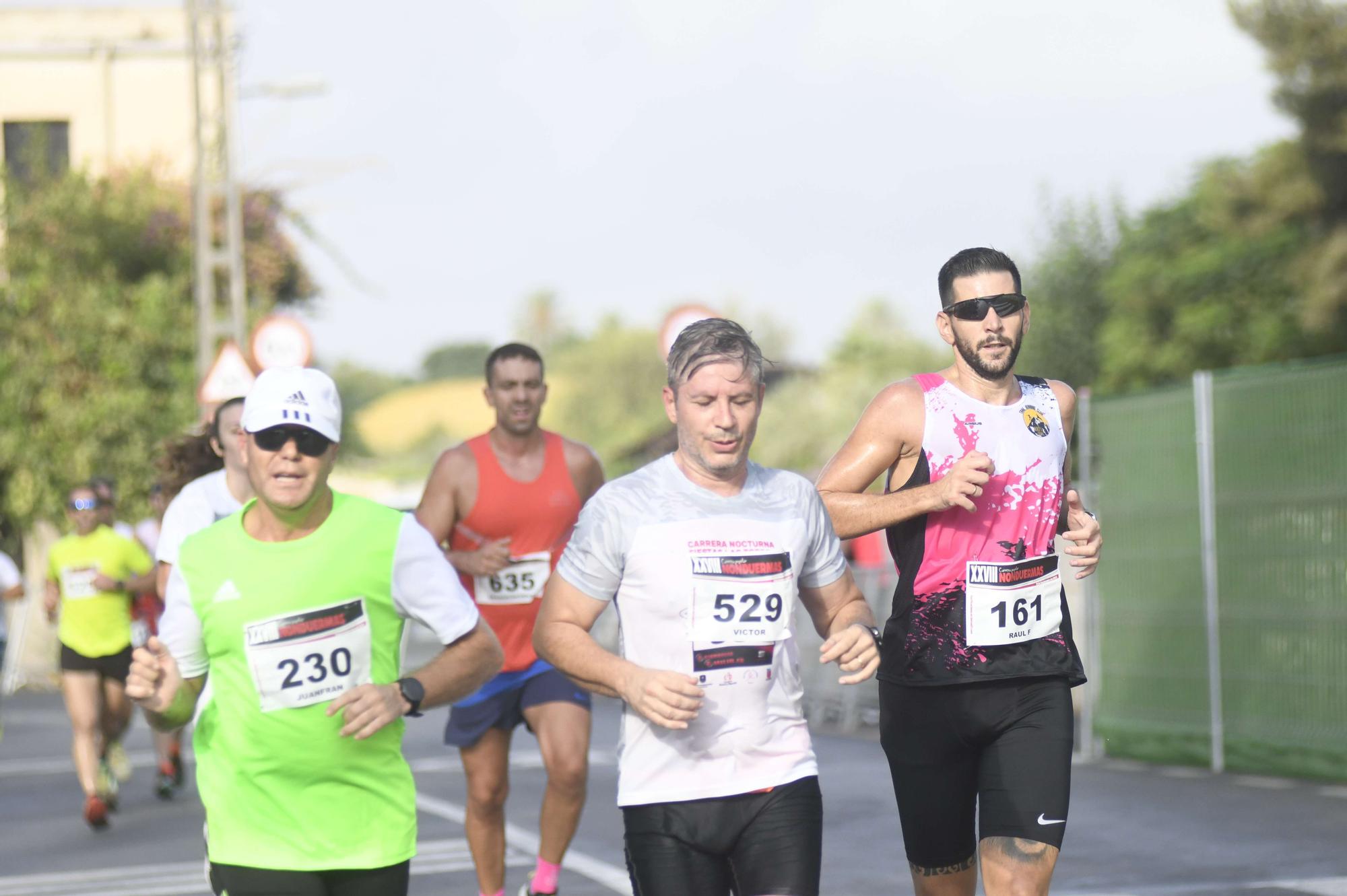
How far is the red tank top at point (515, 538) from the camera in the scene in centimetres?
852

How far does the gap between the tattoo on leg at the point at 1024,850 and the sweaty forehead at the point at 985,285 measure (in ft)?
5.22

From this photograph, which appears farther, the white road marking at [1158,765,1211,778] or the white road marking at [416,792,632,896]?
the white road marking at [1158,765,1211,778]

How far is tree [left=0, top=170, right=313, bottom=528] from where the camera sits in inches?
1189

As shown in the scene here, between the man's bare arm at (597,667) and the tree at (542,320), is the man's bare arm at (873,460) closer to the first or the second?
the man's bare arm at (597,667)

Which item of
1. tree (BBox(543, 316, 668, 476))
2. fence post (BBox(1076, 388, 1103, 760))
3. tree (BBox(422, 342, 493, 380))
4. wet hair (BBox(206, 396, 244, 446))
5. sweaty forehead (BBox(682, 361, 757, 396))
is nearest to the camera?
sweaty forehead (BBox(682, 361, 757, 396))

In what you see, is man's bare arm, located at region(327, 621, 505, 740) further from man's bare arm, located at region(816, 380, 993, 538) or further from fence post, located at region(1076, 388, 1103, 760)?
fence post, located at region(1076, 388, 1103, 760)

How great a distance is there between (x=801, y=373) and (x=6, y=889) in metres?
70.5

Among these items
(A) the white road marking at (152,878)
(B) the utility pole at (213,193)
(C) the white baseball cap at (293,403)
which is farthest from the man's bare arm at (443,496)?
(B) the utility pole at (213,193)

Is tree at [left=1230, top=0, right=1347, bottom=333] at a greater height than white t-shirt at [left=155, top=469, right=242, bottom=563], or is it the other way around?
tree at [left=1230, top=0, right=1347, bottom=333]

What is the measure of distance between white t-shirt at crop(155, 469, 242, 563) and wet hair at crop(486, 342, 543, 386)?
1225 mm

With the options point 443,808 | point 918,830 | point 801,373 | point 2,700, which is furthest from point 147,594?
point 801,373

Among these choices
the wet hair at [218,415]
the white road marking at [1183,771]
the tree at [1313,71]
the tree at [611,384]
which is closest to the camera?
the wet hair at [218,415]

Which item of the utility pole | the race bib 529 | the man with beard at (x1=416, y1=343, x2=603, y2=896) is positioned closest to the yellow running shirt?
the man with beard at (x1=416, y1=343, x2=603, y2=896)

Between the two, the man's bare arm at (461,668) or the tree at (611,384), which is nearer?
the man's bare arm at (461,668)
